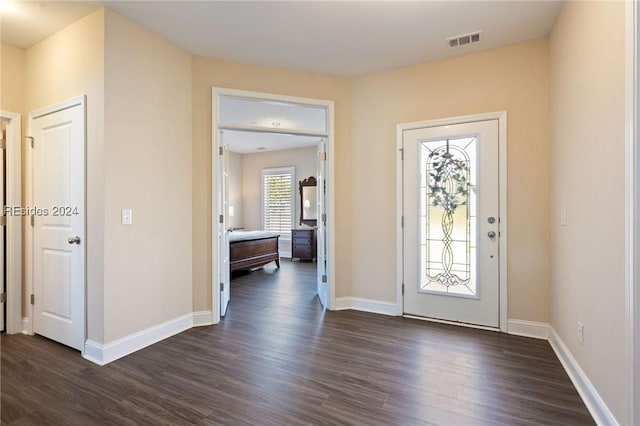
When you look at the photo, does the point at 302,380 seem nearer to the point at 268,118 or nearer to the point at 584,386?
the point at 584,386

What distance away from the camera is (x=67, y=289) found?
2848 mm

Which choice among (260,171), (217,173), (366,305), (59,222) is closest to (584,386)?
(366,305)

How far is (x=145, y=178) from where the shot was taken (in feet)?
9.62

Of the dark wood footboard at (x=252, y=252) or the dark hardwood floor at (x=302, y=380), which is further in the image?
the dark wood footboard at (x=252, y=252)

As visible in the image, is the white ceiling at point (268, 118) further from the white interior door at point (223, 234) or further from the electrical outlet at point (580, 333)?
the electrical outlet at point (580, 333)

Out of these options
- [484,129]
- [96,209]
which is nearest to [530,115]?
[484,129]

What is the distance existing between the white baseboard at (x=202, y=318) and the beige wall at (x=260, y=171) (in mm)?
4855

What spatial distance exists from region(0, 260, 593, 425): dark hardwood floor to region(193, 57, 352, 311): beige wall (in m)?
0.72

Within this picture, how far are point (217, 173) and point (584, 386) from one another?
353cm

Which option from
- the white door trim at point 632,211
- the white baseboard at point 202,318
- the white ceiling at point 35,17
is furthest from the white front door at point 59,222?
the white door trim at point 632,211

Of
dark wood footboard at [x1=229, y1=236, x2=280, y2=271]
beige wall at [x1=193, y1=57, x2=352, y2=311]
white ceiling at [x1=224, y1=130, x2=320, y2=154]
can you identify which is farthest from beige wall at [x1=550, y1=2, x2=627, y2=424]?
white ceiling at [x1=224, y1=130, x2=320, y2=154]

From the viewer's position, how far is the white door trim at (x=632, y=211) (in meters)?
1.48

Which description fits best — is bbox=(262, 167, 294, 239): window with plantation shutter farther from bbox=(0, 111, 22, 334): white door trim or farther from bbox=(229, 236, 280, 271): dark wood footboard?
bbox=(0, 111, 22, 334): white door trim

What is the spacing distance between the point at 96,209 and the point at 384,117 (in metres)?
3.03
